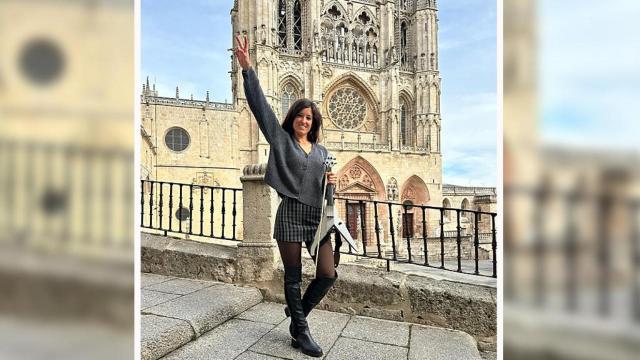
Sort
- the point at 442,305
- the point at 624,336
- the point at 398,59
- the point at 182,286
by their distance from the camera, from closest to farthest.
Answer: the point at 624,336 → the point at 442,305 → the point at 182,286 → the point at 398,59

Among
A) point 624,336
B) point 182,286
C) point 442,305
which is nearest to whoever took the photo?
point 624,336

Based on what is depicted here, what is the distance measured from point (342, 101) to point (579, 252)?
7.90 ft

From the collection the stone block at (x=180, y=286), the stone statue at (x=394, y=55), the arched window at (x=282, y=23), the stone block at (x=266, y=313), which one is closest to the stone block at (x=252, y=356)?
the stone block at (x=266, y=313)

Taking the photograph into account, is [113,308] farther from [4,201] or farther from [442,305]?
[442,305]

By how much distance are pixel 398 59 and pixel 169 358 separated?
3595mm

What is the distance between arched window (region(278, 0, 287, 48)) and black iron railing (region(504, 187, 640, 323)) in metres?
2.55

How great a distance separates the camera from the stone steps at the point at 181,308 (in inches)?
61.3

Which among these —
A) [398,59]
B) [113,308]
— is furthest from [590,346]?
[398,59]

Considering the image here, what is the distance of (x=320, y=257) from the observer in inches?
66.2

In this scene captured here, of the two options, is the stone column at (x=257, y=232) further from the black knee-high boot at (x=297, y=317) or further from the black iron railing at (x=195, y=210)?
the black knee-high boot at (x=297, y=317)

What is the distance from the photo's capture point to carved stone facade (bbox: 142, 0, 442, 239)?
2.28m

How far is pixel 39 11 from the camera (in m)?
1.36

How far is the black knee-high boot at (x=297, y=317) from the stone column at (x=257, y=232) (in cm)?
57

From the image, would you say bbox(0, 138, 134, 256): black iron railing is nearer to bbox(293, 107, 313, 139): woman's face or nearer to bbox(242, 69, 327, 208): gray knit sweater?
bbox(242, 69, 327, 208): gray knit sweater
